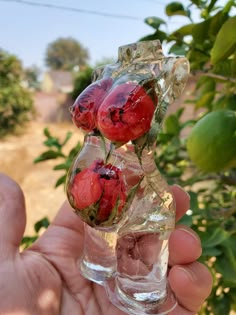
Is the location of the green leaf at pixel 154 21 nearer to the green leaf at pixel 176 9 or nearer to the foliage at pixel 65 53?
the green leaf at pixel 176 9

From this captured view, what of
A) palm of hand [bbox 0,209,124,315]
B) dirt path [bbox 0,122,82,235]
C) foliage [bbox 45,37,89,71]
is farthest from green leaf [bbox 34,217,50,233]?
foliage [bbox 45,37,89,71]

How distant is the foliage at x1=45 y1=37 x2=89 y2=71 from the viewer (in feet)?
74.5

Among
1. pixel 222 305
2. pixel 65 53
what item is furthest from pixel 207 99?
pixel 65 53

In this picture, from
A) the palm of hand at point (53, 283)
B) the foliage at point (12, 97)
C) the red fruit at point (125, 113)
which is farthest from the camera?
the foliage at point (12, 97)

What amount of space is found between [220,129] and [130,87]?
223 millimetres

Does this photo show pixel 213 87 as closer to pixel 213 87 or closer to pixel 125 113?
pixel 213 87

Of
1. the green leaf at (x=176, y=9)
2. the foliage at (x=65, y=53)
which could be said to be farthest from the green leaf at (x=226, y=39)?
the foliage at (x=65, y=53)

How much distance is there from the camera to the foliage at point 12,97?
28.6ft

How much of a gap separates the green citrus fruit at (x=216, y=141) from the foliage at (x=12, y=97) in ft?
27.3

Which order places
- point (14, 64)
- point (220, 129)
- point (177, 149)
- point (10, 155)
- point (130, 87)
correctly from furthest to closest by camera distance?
point (14, 64), point (10, 155), point (177, 149), point (220, 129), point (130, 87)

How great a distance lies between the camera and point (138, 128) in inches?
14.2

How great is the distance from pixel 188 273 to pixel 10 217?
0.25 m

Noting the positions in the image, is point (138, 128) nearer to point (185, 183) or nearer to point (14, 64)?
point (185, 183)

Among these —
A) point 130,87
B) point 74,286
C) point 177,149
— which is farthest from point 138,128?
point 177,149
